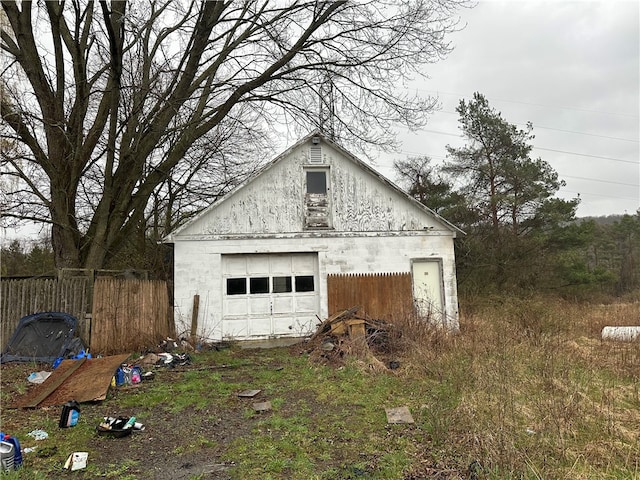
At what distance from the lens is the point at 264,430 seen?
5188 millimetres

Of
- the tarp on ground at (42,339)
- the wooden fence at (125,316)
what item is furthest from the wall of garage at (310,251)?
the tarp on ground at (42,339)

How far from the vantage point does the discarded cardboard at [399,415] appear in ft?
17.1

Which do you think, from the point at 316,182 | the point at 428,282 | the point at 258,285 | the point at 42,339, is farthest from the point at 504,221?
the point at 42,339

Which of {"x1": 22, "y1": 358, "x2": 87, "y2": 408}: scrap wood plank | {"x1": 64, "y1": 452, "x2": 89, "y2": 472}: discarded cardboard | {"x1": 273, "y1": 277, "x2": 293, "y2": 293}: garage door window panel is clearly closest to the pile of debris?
{"x1": 273, "y1": 277, "x2": 293, "y2": 293}: garage door window panel

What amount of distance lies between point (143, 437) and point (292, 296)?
7411 millimetres

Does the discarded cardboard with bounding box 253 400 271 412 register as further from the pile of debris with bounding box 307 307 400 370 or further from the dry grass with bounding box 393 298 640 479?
the pile of debris with bounding box 307 307 400 370

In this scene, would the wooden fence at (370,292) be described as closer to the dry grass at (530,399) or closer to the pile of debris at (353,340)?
the pile of debris at (353,340)

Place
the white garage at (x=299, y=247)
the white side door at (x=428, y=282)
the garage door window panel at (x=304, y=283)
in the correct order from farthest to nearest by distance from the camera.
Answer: the white side door at (x=428, y=282) → the garage door window panel at (x=304, y=283) → the white garage at (x=299, y=247)

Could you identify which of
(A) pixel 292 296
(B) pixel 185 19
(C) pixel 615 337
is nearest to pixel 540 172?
(C) pixel 615 337

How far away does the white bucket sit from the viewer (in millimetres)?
9612

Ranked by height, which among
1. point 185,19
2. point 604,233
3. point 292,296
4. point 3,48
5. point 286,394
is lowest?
point 286,394

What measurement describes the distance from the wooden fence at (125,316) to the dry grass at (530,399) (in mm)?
6211

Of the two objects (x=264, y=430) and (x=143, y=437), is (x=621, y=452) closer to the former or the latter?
(x=264, y=430)

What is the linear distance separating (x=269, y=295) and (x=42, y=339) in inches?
218
